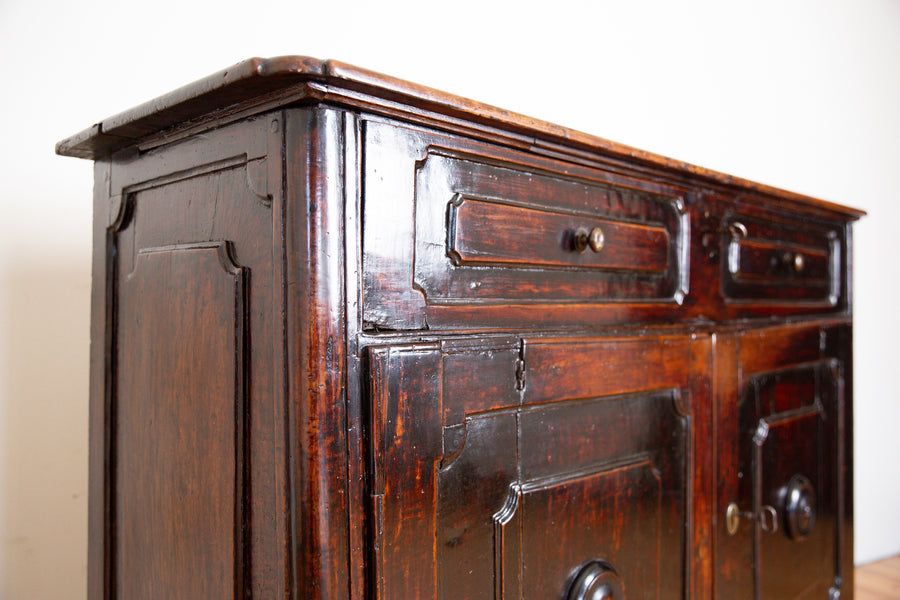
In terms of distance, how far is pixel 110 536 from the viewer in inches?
38.0

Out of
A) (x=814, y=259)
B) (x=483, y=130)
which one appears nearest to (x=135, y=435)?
(x=483, y=130)

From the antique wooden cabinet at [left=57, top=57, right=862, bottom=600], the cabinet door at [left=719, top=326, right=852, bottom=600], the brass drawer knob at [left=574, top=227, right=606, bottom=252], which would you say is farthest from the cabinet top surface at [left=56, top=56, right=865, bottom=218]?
the cabinet door at [left=719, top=326, right=852, bottom=600]

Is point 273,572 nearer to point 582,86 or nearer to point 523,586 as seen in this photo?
point 523,586

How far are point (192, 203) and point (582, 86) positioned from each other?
4.35ft

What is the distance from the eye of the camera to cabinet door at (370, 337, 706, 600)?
2.30 feet

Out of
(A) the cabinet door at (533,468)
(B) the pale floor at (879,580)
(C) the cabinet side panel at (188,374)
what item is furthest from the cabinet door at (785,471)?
(C) the cabinet side panel at (188,374)

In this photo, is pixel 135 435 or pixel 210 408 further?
pixel 135 435

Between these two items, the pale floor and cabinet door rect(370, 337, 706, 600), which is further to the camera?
the pale floor

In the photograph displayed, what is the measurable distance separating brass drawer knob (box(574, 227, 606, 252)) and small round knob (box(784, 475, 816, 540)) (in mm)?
767

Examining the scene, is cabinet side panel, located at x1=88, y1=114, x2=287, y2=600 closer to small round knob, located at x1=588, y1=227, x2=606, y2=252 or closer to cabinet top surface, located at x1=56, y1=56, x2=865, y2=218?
cabinet top surface, located at x1=56, y1=56, x2=865, y2=218

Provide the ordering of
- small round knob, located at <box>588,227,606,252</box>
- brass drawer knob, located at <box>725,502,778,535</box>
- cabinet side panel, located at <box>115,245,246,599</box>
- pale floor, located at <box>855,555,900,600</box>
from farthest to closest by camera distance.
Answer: pale floor, located at <box>855,555,900,600</box> < brass drawer knob, located at <box>725,502,778,535</box> < small round knob, located at <box>588,227,606,252</box> < cabinet side panel, located at <box>115,245,246,599</box>

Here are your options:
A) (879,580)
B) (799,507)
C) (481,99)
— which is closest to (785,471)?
(799,507)

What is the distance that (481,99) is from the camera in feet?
5.46

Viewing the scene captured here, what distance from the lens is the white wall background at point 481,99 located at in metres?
1.19
